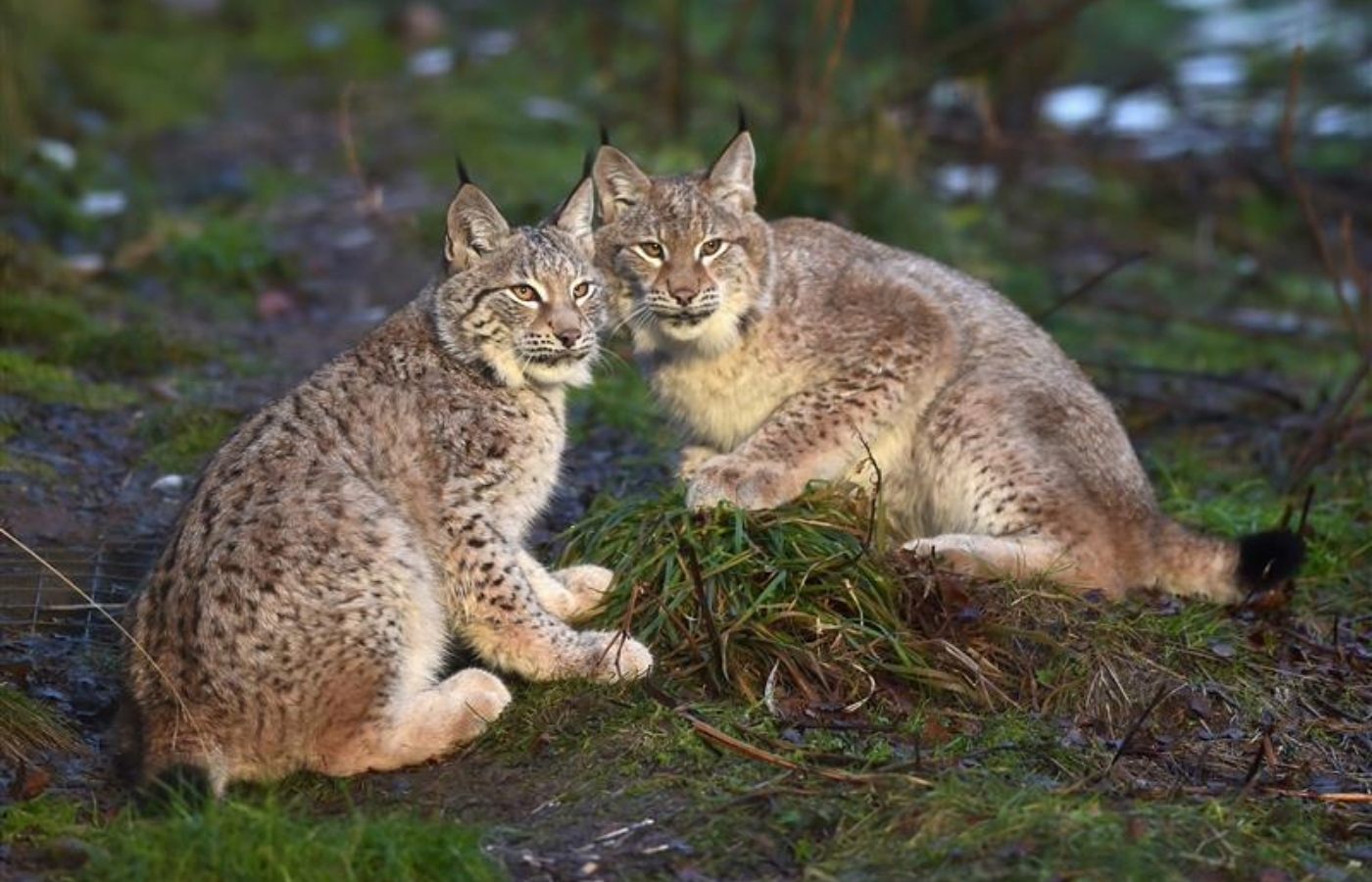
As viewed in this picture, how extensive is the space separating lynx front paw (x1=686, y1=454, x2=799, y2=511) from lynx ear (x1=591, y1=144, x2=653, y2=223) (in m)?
0.98

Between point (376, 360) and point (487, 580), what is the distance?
2.88ft

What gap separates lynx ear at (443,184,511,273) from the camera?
20.8ft

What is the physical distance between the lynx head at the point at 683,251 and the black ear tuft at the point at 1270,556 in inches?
73.4

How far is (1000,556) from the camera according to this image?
6.67m

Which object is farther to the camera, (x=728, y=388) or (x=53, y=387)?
(x=53, y=387)

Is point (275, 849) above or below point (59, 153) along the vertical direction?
below

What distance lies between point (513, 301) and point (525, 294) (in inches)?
1.9

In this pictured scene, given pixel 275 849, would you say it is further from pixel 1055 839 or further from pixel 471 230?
pixel 471 230

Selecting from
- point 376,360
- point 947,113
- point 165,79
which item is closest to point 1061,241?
point 947,113

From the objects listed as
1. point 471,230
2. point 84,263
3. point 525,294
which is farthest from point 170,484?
point 84,263

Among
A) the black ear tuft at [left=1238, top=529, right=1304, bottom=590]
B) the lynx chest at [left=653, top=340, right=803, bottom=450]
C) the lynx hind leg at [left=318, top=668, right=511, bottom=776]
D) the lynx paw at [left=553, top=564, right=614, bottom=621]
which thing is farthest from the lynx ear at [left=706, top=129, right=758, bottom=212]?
the lynx hind leg at [left=318, top=668, right=511, bottom=776]

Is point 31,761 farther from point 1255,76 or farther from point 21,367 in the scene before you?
point 1255,76

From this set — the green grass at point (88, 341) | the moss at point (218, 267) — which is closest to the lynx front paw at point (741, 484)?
the green grass at point (88, 341)

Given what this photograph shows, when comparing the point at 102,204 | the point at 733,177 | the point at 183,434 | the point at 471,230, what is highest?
the point at 471,230
